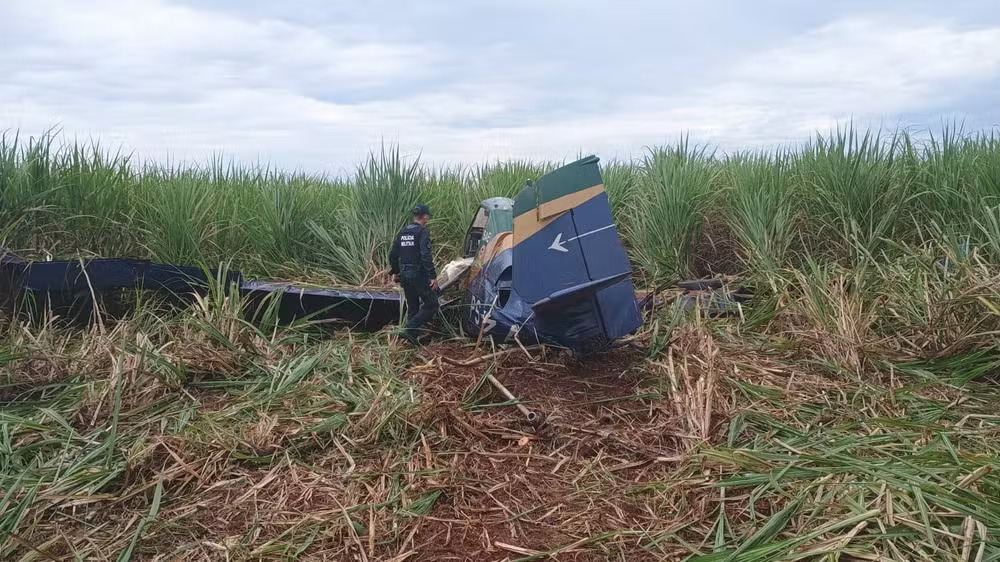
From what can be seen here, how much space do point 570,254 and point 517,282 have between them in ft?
1.28

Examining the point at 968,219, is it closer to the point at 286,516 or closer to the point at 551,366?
the point at 551,366

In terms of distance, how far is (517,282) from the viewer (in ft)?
14.3

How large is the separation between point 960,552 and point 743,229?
4.90m

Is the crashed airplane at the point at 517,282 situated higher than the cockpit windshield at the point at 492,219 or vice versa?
the cockpit windshield at the point at 492,219

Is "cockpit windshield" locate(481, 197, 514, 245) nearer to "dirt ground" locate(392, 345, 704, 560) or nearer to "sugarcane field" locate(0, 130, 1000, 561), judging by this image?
"sugarcane field" locate(0, 130, 1000, 561)

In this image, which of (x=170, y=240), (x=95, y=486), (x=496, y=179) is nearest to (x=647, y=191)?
(x=496, y=179)

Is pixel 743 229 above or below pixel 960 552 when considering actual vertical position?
above

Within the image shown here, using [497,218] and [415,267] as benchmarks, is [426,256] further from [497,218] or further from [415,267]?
[497,218]

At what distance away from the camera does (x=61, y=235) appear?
6.71 metres

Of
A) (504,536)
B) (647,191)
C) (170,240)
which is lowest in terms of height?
(504,536)

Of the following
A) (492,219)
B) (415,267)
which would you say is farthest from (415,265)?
(492,219)

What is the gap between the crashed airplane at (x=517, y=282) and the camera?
4.32 m

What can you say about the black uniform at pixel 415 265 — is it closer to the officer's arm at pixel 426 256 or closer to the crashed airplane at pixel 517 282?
the officer's arm at pixel 426 256

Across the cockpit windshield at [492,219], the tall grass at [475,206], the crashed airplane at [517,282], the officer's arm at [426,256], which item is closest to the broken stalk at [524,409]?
the crashed airplane at [517,282]
